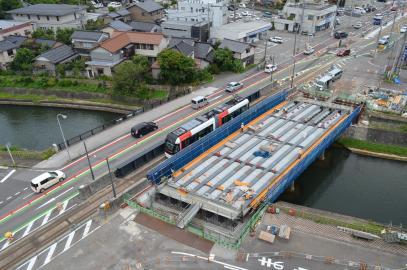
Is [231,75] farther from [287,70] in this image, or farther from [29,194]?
[29,194]

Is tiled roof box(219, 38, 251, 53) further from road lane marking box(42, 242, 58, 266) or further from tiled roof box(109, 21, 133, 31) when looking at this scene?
road lane marking box(42, 242, 58, 266)

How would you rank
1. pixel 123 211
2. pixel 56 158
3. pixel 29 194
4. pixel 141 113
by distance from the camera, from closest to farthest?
1. pixel 123 211
2. pixel 29 194
3. pixel 56 158
4. pixel 141 113

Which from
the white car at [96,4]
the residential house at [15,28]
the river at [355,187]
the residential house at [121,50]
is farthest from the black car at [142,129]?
the white car at [96,4]

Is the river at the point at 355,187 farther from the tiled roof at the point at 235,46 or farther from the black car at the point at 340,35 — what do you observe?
the black car at the point at 340,35

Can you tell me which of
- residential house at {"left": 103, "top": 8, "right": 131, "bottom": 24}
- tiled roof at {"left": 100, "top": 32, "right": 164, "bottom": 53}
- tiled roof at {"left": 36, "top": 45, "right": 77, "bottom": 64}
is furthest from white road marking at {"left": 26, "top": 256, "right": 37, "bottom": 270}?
residential house at {"left": 103, "top": 8, "right": 131, "bottom": 24}

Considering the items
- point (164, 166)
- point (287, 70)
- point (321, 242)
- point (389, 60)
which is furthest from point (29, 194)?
point (389, 60)
